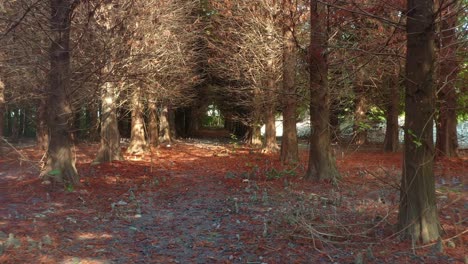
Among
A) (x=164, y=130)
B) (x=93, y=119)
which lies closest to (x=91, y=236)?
(x=93, y=119)

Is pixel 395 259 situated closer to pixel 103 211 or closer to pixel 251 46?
pixel 103 211

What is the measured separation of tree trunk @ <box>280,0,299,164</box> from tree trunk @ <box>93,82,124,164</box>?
574 cm

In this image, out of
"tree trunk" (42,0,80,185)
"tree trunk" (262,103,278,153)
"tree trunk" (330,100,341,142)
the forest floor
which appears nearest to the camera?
the forest floor

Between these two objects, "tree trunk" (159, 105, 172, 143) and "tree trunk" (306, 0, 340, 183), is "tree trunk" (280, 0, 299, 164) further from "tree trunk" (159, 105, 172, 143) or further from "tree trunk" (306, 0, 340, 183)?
"tree trunk" (159, 105, 172, 143)

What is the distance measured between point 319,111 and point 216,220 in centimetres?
488

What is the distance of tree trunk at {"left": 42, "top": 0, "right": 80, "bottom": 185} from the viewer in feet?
34.1

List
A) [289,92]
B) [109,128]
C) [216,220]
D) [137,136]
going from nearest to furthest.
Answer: [216,220] < [289,92] < [109,128] < [137,136]

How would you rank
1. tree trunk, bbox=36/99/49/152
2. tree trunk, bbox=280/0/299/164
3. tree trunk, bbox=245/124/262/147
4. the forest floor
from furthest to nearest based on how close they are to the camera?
tree trunk, bbox=245/124/262/147 → tree trunk, bbox=36/99/49/152 → tree trunk, bbox=280/0/299/164 → the forest floor

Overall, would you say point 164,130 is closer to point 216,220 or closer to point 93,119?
point 93,119

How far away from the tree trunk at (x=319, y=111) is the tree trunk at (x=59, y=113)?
5758mm

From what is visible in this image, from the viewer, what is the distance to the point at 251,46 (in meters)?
17.1

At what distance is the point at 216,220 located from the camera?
25.7 feet

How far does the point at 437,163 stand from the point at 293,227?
1045cm

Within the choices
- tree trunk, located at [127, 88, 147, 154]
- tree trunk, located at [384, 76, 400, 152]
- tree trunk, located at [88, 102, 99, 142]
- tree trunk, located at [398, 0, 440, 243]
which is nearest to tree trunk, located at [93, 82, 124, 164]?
tree trunk, located at [88, 102, 99, 142]
